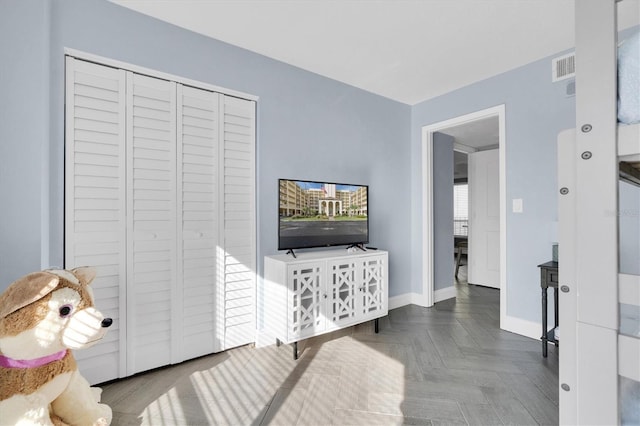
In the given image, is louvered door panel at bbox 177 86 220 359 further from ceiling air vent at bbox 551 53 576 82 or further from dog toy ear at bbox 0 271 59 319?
ceiling air vent at bbox 551 53 576 82

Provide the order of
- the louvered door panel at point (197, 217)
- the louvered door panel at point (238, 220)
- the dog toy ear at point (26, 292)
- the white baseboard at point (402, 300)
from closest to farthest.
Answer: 1. the dog toy ear at point (26, 292)
2. the louvered door panel at point (197, 217)
3. the louvered door panel at point (238, 220)
4. the white baseboard at point (402, 300)

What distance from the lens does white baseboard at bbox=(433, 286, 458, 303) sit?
11.9 ft

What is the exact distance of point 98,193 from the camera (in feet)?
6.03

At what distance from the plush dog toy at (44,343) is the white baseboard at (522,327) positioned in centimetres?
308

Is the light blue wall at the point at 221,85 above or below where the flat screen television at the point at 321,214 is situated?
above

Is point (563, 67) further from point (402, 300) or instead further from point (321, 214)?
point (402, 300)

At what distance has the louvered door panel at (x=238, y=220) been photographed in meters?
2.29

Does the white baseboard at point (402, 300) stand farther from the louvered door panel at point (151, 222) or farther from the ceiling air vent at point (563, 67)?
the ceiling air vent at point (563, 67)

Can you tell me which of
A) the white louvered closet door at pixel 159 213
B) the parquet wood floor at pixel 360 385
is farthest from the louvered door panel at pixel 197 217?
the parquet wood floor at pixel 360 385

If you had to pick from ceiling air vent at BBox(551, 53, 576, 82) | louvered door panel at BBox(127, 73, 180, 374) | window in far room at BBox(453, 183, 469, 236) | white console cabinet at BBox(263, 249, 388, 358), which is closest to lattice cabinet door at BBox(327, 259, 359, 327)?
white console cabinet at BBox(263, 249, 388, 358)

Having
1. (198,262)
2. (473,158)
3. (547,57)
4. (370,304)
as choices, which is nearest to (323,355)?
(370,304)

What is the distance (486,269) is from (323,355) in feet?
10.7

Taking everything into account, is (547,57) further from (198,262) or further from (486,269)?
(198,262)

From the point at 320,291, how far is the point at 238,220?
0.86m
